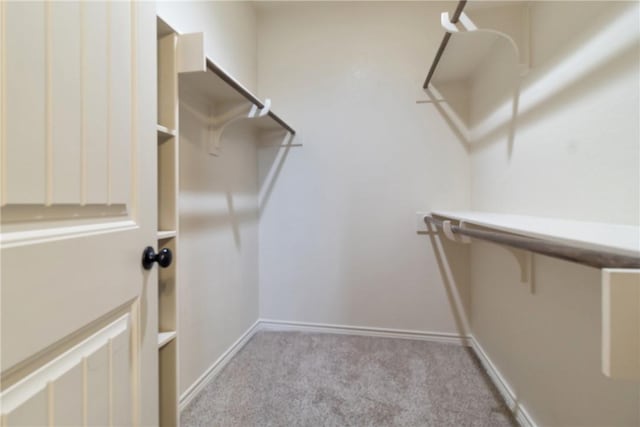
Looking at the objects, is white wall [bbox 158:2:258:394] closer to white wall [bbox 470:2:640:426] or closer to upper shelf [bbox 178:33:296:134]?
upper shelf [bbox 178:33:296:134]

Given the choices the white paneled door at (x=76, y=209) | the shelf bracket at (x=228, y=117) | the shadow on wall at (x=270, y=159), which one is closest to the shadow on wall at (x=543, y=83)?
the shadow on wall at (x=270, y=159)

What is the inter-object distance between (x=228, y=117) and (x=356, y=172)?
94cm

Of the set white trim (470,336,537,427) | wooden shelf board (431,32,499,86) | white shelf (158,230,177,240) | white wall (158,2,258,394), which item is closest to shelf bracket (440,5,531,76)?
wooden shelf board (431,32,499,86)

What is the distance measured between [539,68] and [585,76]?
31 centimetres

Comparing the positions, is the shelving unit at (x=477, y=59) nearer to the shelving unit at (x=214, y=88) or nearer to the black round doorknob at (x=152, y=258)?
the shelving unit at (x=214, y=88)

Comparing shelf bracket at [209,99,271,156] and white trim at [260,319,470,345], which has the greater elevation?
shelf bracket at [209,99,271,156]

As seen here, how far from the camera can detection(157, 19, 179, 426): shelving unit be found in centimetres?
98

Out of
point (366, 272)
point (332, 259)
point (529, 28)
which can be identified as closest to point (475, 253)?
point (366, 272)

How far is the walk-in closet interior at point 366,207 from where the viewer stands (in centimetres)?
62

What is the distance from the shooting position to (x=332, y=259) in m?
2.11

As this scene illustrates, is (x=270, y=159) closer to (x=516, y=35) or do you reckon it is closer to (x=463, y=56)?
(x=463, y=56)

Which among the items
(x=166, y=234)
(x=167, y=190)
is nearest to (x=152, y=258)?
(x=166, y=234)

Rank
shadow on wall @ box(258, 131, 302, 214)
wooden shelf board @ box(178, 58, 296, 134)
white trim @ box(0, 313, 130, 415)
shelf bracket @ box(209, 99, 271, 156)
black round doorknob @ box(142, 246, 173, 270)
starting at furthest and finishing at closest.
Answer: shadow on wall @ box(258, 131, 302, 214), shelf bracket @ box(209, 99, 271, 156), wooden shelf board @ box(178, 58, 296, 134), black round doorknob @ box(142, 246, 173, 270), white trim @ box(0, 313, 130, 415)

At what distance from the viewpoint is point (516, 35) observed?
1.35m
